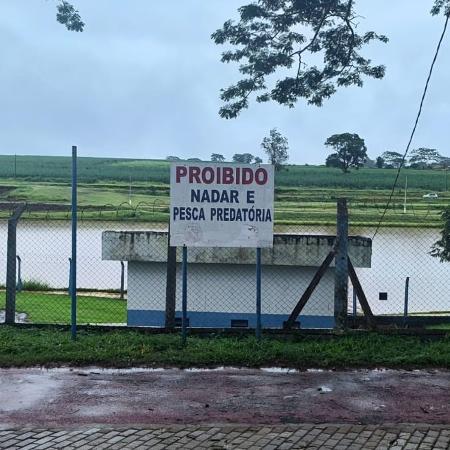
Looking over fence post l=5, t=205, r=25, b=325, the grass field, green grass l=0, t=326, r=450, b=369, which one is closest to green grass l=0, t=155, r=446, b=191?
the grass field

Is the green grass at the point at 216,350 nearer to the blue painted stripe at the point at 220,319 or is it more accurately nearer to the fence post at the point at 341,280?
the fence post at the point at 341,280

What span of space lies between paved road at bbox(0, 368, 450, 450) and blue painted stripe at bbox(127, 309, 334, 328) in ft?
12.7

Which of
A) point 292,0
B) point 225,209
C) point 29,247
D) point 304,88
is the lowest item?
point 29,247

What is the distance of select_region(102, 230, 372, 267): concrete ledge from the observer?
10.9 metres

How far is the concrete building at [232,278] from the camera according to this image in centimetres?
1103

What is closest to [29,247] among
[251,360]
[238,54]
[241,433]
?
[238,54]

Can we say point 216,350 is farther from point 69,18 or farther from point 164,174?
point 164,174

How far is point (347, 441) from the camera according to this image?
17.9 feet

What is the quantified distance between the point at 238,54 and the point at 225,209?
7146mm

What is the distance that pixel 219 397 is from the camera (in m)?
6.61

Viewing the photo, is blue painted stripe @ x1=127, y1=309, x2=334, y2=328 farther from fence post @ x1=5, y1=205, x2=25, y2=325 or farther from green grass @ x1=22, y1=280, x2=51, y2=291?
green grass @ x1=22, y1=280, x2=51, y2=291

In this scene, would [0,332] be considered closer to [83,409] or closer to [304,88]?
[83,409]

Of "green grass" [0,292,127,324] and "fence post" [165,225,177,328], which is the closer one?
"fence post" [165,225,177,328]

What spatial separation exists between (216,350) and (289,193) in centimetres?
3496
